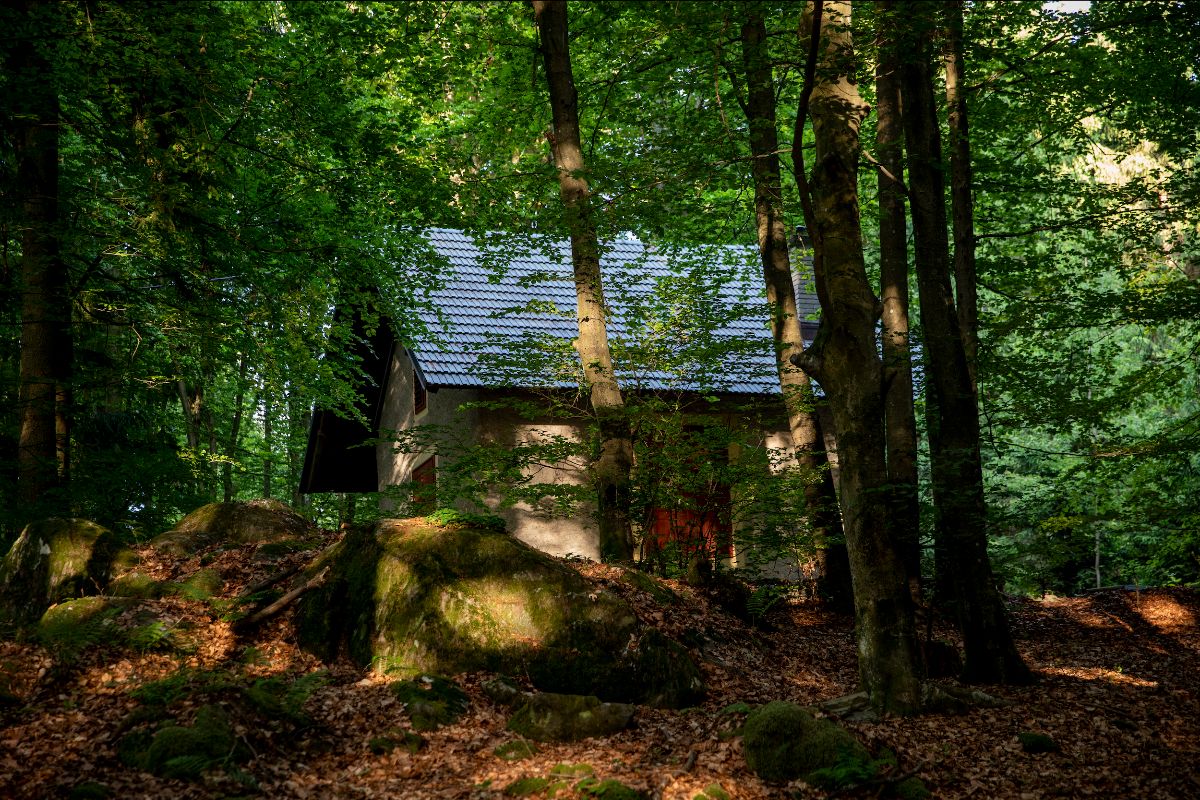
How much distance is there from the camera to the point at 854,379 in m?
6.82

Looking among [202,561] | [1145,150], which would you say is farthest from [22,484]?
[1145,150]

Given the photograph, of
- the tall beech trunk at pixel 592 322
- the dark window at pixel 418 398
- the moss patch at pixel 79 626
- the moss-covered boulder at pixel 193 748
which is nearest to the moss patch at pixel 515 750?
the moss-covered boulder at pixel 193 748

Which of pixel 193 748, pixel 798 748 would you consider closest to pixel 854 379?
pixel 798 748

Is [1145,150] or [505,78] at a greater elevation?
[1145,150]

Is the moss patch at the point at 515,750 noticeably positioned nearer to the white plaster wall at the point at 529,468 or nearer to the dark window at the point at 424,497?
the dark window at the point at 424,497

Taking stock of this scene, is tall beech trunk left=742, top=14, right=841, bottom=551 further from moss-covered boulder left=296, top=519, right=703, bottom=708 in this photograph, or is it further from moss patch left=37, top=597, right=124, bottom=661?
moss patch left=37, top=597, right=124, bottom=661

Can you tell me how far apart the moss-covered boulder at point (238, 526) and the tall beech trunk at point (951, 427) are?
6.98 m

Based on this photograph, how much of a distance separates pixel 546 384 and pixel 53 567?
607cm

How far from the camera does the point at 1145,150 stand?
2262cm

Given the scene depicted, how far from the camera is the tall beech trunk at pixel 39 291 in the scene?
9484mm

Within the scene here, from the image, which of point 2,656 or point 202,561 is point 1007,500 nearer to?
point 202,561

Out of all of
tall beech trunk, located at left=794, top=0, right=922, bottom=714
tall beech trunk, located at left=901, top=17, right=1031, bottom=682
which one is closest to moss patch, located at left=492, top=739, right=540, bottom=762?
tall beech trunk, located at left=794, top=0, right=922, bottom=714

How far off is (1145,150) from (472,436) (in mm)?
19367

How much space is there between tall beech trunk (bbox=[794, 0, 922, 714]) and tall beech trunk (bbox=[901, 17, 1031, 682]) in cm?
126
